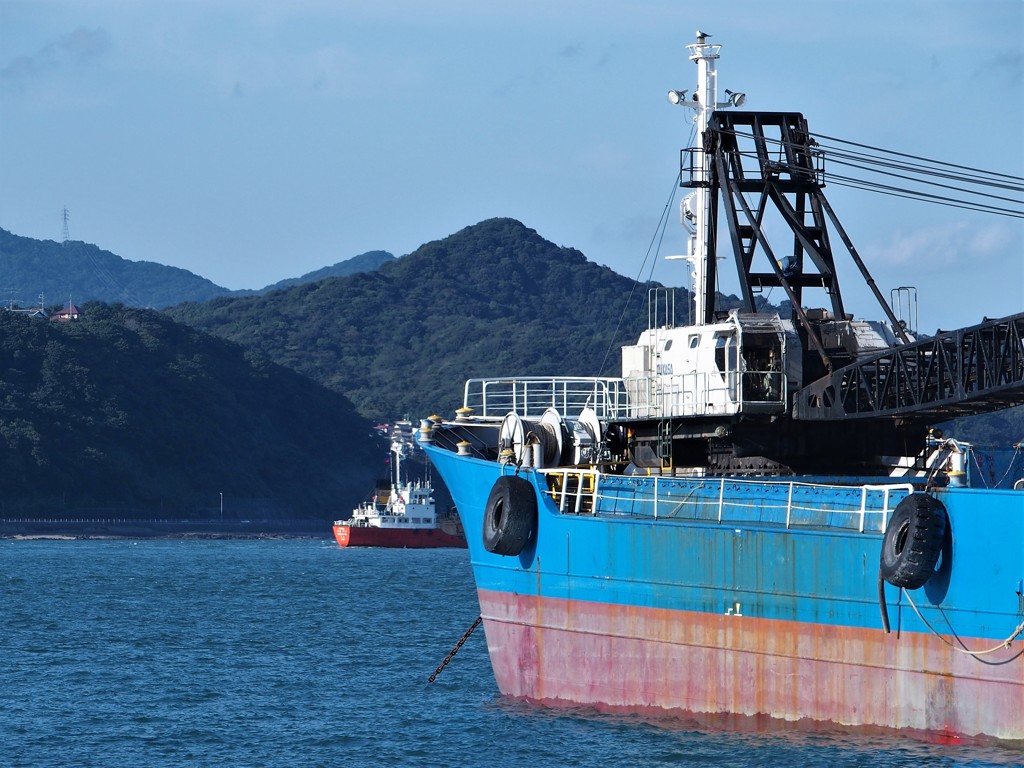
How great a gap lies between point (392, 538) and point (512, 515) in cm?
12663

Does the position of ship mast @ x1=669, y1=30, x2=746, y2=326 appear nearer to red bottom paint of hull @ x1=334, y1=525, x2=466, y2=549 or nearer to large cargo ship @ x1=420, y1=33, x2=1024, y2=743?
large cargo ship @ x1=420, y1=33, x2=1024, y2=743

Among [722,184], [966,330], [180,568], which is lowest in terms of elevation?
[180,568]

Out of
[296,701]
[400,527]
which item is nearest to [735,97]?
[296,701]

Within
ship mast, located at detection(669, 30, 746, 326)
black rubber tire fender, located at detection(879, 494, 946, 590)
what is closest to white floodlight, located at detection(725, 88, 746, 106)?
ship mast, located at detection(669, 30, 746, 326)

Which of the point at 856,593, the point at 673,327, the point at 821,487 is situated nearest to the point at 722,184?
the point at 673,327

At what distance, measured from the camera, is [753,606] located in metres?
29.4

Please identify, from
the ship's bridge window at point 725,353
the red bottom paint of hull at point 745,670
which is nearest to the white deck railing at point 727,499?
the red bottom paint of hull at point 745,670

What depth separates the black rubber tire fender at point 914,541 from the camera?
2558 cm

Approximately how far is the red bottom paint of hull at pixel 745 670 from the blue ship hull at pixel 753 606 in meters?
0.03

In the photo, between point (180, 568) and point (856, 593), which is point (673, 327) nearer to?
point (856, 593)

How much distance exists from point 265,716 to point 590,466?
8.98 meters

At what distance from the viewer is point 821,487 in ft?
96.3

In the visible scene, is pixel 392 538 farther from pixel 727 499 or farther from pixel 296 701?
pixel 727 499

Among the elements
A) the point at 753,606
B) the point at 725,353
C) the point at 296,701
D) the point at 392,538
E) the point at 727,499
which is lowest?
the point at 296,701
